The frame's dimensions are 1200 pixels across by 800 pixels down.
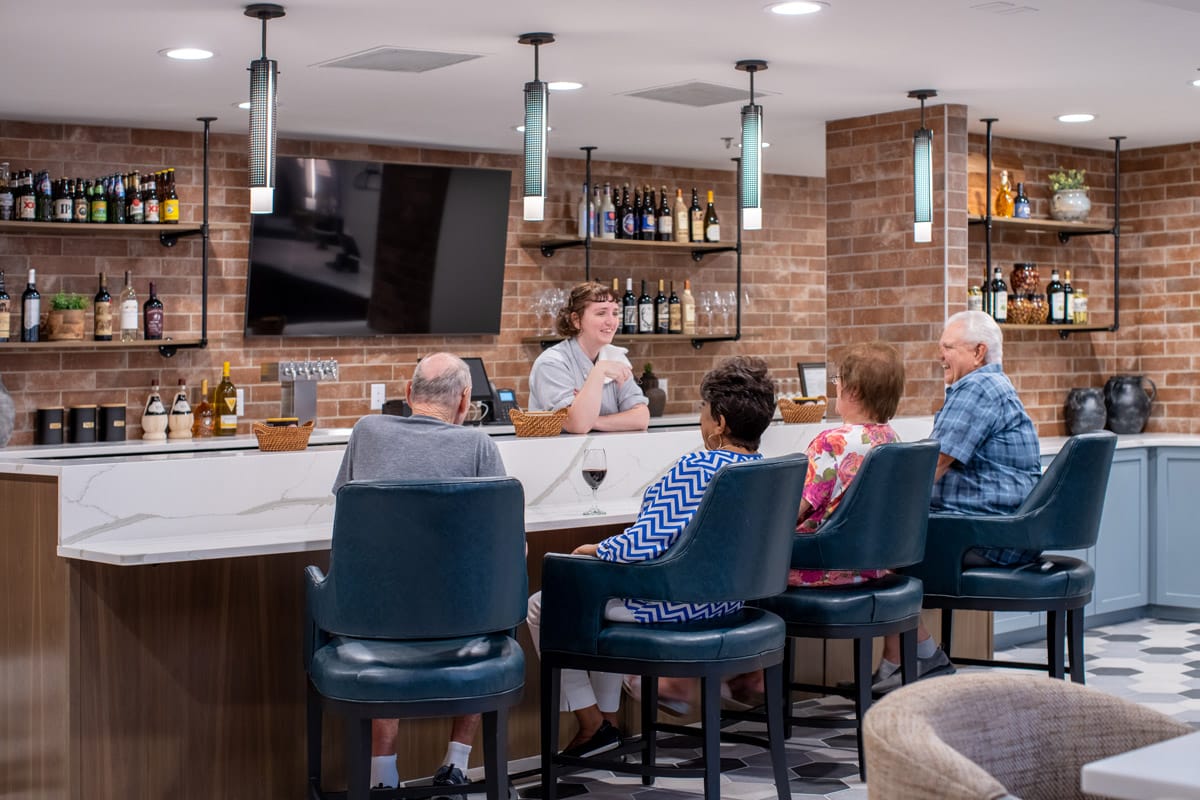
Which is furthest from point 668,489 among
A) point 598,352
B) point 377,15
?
point 377,15

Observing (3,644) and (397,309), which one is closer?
(3,644)

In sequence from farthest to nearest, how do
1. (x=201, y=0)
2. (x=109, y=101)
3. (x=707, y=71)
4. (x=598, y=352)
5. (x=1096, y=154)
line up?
(x=1096, y=154) → (x=109, y=101) → (x=707, y=71) → (x=598, y=352) → (x=201, y=0)

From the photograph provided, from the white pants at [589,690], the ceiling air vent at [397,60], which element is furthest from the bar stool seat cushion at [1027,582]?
the ceiling air vent at [397,60]

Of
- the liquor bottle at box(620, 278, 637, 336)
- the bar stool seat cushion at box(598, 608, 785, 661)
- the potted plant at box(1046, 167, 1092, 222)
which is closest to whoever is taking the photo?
the bar stool seat cushion at box(598, 608, 785, 661)

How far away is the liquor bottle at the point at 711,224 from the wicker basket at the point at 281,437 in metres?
4.66

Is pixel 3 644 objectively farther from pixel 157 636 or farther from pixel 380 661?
pixel 380 661

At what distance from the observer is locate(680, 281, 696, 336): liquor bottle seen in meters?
8.04

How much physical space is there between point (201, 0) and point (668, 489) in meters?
2.17

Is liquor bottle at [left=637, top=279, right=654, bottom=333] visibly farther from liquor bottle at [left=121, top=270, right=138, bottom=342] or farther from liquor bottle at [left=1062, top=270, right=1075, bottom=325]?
liquor bottle at [left=121, top=270, right=138, bottom=342]

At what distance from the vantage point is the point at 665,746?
177 inches

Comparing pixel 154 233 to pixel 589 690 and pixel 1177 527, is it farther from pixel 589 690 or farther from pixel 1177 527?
pixel 1177 527

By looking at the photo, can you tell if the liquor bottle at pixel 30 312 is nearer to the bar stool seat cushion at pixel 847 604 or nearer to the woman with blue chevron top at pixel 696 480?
the woman with blue chevron top at pixel 696 480

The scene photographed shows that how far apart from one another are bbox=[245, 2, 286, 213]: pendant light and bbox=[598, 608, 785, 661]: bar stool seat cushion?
1899 millimetres

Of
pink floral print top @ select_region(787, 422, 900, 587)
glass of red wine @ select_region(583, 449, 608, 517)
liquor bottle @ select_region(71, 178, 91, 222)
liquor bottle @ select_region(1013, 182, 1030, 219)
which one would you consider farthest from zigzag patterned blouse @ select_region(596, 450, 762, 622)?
liquor bottle @ select_region(1013, 182, 1030, 219)
